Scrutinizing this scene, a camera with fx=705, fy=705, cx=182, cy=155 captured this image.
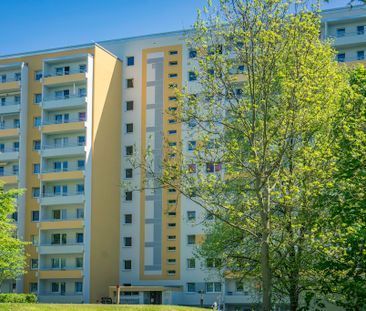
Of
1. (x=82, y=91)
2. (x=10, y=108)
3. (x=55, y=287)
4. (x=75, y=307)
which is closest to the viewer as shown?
(x=75, y=307)

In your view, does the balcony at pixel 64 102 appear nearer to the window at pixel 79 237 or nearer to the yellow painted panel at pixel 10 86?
the yellow painted panel at pixel 10 86

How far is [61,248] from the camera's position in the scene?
74375 millimetres

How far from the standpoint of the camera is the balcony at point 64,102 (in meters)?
77.4

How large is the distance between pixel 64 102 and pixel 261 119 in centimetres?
6029

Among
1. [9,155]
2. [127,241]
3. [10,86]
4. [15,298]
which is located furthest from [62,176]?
[15,298]

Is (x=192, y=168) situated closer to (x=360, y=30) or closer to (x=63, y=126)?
(x=63, y=126)

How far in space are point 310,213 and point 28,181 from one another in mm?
63342

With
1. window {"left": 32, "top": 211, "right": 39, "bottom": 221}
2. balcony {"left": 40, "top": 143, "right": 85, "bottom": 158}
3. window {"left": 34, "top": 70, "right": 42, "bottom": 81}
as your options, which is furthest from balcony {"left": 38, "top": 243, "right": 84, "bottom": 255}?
window {"left": 34, "top": 70, "right": 42, "bottom": 81}

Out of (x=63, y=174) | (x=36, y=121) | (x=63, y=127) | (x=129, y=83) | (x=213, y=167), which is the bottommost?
(x=213, y=167)

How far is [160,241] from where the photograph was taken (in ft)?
259

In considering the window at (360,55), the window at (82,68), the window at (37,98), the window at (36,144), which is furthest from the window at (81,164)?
the window at (360,55)

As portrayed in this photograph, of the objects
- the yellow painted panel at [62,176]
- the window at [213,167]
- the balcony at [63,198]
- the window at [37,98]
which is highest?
the window at [37,98]

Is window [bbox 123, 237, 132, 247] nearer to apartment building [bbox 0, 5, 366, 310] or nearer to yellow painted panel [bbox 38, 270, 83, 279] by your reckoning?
apartment building [bbox 0, 5, 366, 310]

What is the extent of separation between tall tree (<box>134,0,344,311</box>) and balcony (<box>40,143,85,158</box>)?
56.5 meters
